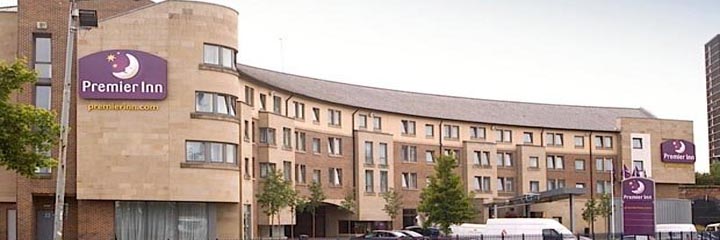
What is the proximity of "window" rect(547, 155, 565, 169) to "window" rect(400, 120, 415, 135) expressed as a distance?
17.4 meters

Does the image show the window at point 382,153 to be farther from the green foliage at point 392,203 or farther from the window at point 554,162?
the window at point 554,162

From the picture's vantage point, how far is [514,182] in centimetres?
10462

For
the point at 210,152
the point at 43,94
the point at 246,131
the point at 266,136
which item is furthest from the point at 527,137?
the point at 43,94

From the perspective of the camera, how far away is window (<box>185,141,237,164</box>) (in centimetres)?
5859

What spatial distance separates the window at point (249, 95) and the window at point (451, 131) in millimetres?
34119

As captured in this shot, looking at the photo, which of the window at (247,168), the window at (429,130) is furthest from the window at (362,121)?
the window at (247,168)

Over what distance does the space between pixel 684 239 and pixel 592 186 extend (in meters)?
44.4

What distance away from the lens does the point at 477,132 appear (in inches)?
4058

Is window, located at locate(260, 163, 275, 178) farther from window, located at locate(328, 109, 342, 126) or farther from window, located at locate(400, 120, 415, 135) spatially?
window, located at locate(400, 120, 415, 135)

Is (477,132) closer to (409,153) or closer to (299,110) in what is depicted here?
(409,153)

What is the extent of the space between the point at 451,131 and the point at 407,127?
6.17 meters

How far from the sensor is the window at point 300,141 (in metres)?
78.7

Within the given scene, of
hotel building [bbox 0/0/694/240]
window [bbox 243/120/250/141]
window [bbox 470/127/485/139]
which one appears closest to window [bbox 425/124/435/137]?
window [bbox 470/127/485/139]

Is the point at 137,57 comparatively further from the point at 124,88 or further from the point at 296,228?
the point at 296,228
